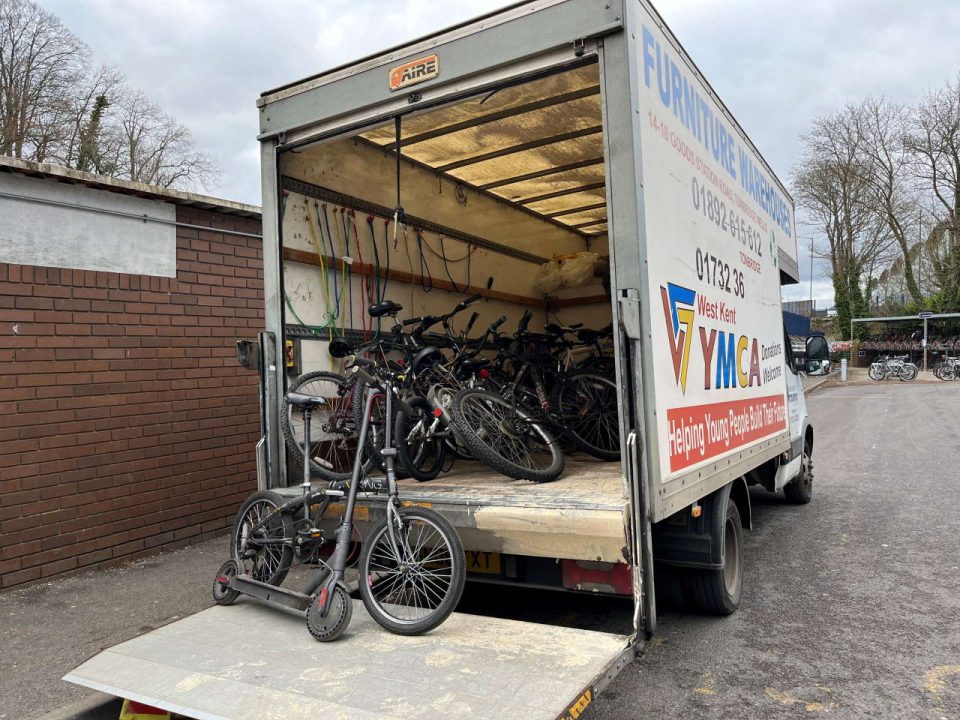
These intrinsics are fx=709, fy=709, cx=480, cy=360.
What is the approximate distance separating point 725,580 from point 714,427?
995 mm

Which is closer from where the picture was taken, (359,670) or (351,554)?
(359,670)

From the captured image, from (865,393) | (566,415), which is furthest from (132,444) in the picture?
Result: (865,393)

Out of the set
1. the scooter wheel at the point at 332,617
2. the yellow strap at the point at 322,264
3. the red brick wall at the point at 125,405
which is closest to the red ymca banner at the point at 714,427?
the scooter wheel at the point at 332,617

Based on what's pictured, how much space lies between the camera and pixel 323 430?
4617 millimetres

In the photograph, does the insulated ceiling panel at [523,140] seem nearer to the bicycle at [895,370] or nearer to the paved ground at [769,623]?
the paved ground at [769,623]

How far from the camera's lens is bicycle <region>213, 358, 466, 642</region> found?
2.97 meters

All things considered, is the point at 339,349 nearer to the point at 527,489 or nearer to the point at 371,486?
the point at 371,486

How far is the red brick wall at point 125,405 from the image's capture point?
4.86 metres

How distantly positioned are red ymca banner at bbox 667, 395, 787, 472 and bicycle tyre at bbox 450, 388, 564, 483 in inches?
35.4

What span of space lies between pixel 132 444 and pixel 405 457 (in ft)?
8.65

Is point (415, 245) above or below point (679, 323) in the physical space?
above

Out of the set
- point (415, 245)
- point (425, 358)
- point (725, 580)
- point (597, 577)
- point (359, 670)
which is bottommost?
point (725, 580)

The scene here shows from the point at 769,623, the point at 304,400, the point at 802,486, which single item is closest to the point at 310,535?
the point at 304,400

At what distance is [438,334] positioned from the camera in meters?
5.77
